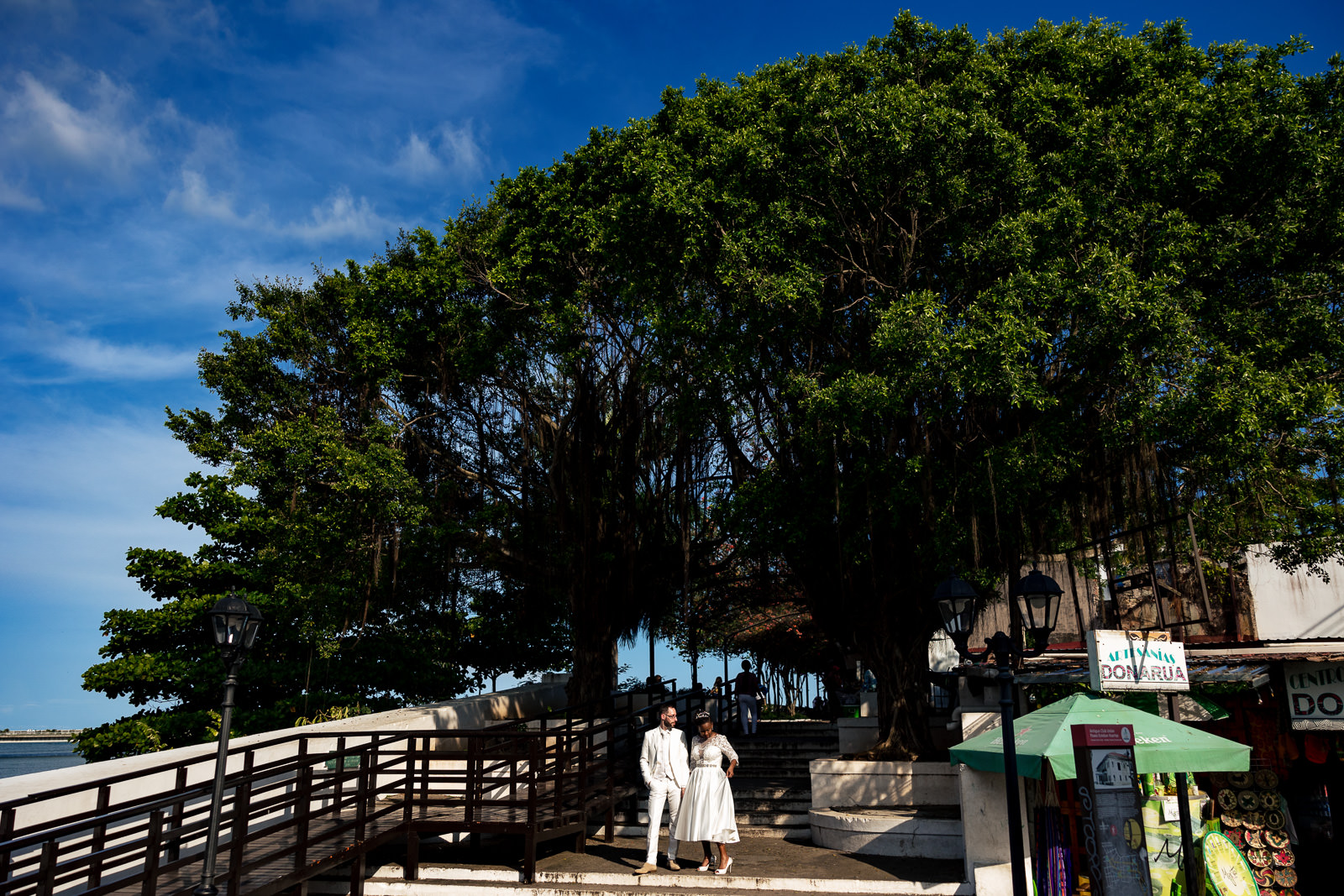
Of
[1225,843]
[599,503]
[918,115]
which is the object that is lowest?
[1225,843]

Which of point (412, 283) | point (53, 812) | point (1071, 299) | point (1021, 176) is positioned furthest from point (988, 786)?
point (412, 283)

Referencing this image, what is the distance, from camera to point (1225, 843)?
8.51 meters

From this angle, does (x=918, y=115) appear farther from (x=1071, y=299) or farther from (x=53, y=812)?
(x=53, y=812)

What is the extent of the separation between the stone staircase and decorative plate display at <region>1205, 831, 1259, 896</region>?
479 cm

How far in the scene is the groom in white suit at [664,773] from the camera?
31.2ft

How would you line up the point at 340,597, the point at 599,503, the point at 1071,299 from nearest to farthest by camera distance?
1. the point at 1071,299
2. the point at 340,597
3. the point at 599,503

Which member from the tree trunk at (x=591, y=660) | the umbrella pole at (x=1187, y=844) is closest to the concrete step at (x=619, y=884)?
the umbrella pole at (x=1187, y=844)

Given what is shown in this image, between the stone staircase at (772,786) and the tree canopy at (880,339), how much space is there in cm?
178

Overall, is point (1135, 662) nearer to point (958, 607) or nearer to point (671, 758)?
point (958, 607)

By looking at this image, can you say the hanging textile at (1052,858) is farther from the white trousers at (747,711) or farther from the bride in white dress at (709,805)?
the white trousers at (747,711)

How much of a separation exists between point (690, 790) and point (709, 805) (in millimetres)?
262

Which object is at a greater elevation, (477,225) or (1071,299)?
(477,225)

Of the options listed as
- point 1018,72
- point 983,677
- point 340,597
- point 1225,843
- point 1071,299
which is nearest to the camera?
point 1225,843

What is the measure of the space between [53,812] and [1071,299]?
12333 mm
